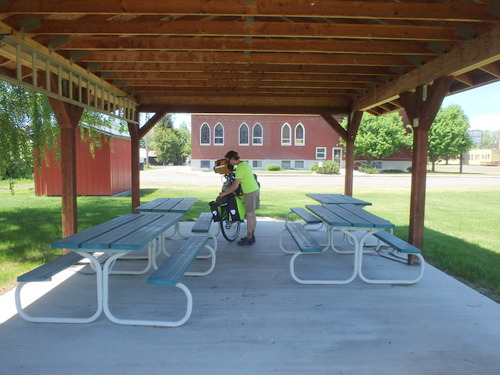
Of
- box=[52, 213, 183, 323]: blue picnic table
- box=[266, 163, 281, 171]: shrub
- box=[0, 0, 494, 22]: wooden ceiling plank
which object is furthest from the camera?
box=[266, 163, 281, 171]: shrub

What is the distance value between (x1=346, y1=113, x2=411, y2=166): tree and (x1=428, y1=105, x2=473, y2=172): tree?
421 cm

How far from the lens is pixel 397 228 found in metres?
9.45

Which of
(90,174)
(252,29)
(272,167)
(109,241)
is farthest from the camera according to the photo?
(272,167)

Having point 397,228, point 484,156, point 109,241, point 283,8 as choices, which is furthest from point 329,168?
point 484,156

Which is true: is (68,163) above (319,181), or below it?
above

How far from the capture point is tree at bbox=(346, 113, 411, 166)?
133 ft

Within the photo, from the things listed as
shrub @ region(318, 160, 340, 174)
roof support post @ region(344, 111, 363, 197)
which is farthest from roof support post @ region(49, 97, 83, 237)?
shrub @ region(318, 160, 340, 174)

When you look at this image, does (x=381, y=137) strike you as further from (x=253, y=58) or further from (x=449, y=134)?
(x=253, y=58)

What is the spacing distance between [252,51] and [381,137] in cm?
3788

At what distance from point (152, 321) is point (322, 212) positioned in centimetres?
311

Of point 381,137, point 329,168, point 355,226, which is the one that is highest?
point 381,137

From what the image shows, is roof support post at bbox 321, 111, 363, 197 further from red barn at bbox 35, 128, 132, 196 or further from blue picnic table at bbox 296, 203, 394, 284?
red barn at bbox 35, 128, 132, 196

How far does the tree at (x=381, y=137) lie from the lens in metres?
40.7

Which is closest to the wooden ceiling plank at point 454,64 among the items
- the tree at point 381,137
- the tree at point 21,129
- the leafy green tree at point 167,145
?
the tree at point 21,129
